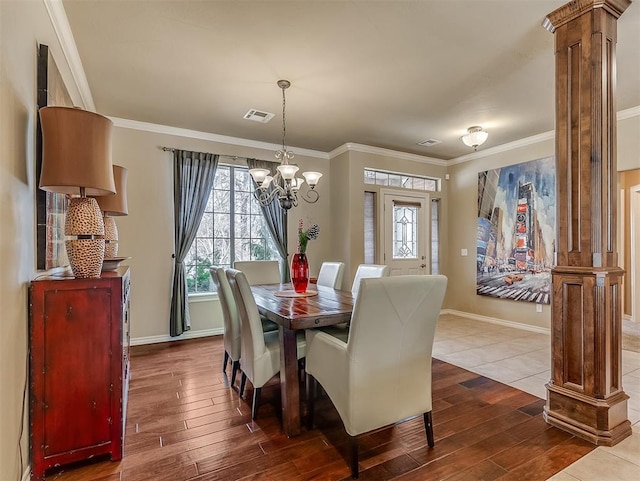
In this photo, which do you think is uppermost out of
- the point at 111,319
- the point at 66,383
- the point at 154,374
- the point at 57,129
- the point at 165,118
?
the point at 165,118

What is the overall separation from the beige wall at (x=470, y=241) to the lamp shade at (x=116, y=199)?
507cm

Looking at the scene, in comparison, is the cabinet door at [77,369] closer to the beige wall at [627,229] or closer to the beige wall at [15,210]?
the beige wall at [15,210]

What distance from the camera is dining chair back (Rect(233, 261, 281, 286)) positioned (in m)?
3.98

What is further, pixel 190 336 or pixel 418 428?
pixel 190 336

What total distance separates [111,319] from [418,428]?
2025 millimetres

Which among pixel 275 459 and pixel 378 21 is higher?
pixel 378 21

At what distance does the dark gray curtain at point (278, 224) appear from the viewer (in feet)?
16.1

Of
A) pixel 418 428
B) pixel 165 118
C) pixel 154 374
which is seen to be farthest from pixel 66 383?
pixel 165 118

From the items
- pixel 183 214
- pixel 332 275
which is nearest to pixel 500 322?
pixel 332 275

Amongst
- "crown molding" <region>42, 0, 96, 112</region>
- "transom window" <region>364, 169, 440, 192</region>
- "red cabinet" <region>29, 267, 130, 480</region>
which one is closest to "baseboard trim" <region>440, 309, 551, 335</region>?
"transom window" <region>364, 169, 440, 192</region>

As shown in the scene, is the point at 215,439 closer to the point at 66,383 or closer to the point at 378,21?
the point at 66,383

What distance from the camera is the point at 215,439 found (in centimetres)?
213

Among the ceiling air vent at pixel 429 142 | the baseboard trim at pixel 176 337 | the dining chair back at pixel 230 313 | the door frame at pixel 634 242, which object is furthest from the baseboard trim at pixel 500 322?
the dining chair back at pixel 230 313

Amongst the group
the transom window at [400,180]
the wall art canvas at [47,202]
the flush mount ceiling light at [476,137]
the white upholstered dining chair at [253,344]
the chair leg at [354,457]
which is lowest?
the chair leg at [354,457]
